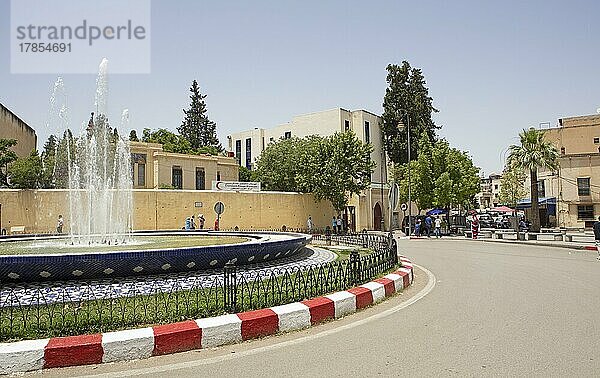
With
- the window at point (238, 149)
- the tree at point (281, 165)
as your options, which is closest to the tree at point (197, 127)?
the window at point (238, 149)

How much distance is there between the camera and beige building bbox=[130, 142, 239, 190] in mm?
46781

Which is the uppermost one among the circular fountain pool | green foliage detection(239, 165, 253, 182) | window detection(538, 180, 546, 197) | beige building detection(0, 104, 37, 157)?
beige building detection(0, 104, 37, 157)

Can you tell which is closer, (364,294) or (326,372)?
(326,372)

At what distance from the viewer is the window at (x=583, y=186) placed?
152 ft

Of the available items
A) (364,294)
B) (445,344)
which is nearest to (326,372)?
(445,344)

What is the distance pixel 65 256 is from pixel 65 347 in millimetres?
5074

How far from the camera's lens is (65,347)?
5805 mm

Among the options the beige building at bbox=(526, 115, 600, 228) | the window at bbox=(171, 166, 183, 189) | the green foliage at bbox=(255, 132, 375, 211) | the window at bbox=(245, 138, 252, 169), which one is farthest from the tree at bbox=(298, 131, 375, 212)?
the window at bbox=(245, 138, 252, 169)

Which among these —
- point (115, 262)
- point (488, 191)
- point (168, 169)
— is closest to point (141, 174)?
point (168, 169)

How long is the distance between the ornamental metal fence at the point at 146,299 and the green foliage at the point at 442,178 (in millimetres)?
28960

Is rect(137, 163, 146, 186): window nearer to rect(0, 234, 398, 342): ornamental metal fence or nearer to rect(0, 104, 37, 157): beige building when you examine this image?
rect(0, 104, 37, 157): beige building

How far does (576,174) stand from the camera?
46906 millimetres

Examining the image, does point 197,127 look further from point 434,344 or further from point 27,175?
point 434,344

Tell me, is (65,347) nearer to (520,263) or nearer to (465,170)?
(520,263)
